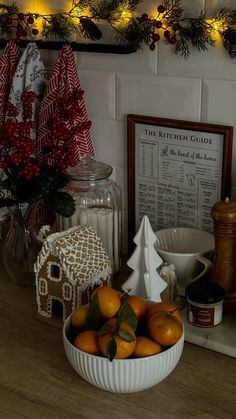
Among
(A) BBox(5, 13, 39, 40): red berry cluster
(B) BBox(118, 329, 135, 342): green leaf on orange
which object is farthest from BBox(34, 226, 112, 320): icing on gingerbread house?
(A) BBox(5, 13, 39, 40): red berry cluster

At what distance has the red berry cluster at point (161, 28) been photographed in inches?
47.4

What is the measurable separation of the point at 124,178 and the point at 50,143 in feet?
0.92

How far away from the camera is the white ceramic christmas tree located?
3.67 feet

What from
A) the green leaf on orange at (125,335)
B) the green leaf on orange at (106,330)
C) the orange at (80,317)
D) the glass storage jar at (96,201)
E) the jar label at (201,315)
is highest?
the glass storage jar at (96,201)

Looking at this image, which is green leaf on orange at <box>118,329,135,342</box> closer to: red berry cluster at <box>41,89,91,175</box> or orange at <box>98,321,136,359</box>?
orange at <box>98,321,136,359</box>

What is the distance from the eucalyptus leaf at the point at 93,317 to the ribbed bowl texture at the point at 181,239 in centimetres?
34

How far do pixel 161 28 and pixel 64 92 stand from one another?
0.81 feet

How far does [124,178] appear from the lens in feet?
4.66

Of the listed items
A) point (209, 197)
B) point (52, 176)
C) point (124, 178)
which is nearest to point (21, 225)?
point (52, 176)

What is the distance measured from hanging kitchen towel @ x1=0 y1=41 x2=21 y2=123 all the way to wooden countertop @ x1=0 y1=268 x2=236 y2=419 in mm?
560

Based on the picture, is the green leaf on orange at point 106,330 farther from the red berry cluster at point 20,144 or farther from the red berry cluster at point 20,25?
the red berry cluster at point 20,25

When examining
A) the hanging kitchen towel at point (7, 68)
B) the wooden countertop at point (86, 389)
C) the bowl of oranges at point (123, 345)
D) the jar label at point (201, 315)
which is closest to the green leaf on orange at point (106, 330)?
the bowl of oranges at point (123, 345)

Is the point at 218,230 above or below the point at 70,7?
below

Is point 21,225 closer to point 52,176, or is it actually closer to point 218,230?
point 52,176
